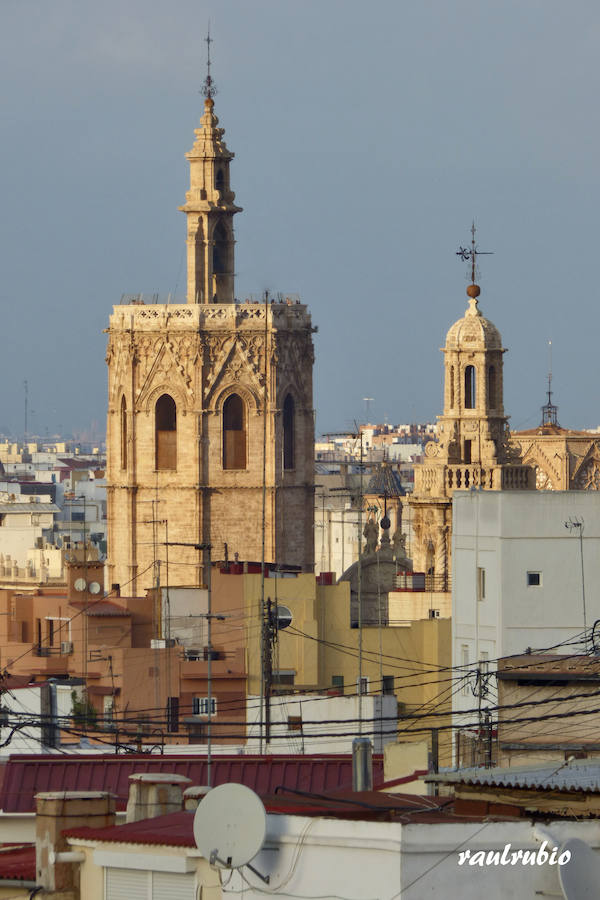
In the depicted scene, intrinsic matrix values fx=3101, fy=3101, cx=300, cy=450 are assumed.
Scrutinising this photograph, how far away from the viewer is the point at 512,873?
58.4 feet

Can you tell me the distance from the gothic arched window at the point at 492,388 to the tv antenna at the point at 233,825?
165 ft

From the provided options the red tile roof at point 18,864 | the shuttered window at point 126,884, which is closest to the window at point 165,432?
the red tile roof at point 18,864

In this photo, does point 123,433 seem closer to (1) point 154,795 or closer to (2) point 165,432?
(2) point 165,432

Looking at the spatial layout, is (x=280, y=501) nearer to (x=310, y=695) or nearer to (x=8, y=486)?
(x=310, y=695)

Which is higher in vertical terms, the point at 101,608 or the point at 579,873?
the point at 101,608

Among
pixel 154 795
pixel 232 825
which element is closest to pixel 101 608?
pixel 154 795

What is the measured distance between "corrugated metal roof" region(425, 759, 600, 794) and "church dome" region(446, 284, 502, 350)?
46.7m

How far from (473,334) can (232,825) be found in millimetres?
50929

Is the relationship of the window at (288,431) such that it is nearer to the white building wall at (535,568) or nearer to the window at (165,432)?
the window at (165,432)

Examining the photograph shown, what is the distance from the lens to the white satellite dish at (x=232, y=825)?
17953 millimetres

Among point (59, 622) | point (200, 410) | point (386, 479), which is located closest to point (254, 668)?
point (59, 622)

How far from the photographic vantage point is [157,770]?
3155 centimetres

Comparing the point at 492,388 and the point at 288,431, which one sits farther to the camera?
the point at 288,431

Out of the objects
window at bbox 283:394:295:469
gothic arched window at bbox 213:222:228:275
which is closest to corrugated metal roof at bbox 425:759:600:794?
gothic arched window at bbox 213:222:228:275
